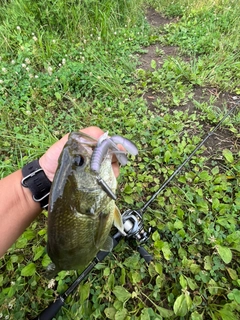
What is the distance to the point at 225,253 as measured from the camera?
2014 mm

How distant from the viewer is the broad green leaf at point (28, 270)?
81.2 inches

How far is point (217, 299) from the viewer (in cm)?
196

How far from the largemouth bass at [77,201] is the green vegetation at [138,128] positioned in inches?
32.4

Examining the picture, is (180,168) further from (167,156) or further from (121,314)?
(121,314)

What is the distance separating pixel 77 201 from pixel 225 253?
137 centimetres

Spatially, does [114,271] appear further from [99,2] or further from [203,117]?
[99,2]

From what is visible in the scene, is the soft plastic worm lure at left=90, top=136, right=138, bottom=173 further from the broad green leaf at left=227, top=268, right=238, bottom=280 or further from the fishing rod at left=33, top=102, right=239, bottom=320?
the broad green leaf at left=227, top=268, right=238, bottom=280

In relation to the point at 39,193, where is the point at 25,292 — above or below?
below

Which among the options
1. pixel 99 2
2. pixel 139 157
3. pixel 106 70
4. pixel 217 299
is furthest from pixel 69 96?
pixel 217 299

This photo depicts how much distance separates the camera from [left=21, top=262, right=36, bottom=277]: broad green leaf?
2.06 m

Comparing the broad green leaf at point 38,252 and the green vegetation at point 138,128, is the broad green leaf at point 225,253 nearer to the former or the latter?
the green vegetation at point 138,128

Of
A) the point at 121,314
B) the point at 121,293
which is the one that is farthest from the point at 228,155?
the point at 121,314

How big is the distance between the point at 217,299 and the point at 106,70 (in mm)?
3211

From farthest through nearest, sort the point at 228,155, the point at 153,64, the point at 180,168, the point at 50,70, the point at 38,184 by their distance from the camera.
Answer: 1. the point at 153,64
2. the point at 50,70
3. the point at 228,155
4. the point at 180,168
5. the point at 38,184
